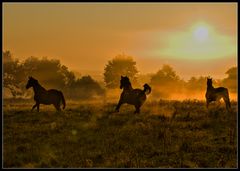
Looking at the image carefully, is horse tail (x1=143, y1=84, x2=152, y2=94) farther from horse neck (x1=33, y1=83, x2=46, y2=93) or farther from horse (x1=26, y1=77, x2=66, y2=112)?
horse neck (x1=33, y1=83, x2=46, y2=93)

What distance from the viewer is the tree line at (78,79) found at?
88.3 m

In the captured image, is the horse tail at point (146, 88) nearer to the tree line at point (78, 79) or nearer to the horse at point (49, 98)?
the horse at point (49, 98)

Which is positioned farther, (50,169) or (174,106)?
(174,106)

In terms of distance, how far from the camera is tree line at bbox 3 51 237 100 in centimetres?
8831

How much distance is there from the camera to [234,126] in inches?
898

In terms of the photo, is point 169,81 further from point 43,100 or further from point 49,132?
point 49,132

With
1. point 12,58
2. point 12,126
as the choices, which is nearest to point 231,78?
point 12,58

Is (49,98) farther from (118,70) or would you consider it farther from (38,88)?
(118,70)

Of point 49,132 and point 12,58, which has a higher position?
point 12,58

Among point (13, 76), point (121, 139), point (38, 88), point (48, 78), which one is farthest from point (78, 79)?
point (121, 139)

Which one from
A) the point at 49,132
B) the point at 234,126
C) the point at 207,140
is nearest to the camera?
the point at 207,140

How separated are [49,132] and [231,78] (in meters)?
92.4

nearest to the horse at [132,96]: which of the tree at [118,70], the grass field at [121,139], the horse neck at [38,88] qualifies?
the grass field at [121,139]

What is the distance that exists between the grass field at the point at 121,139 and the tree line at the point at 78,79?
59033 millimetres
